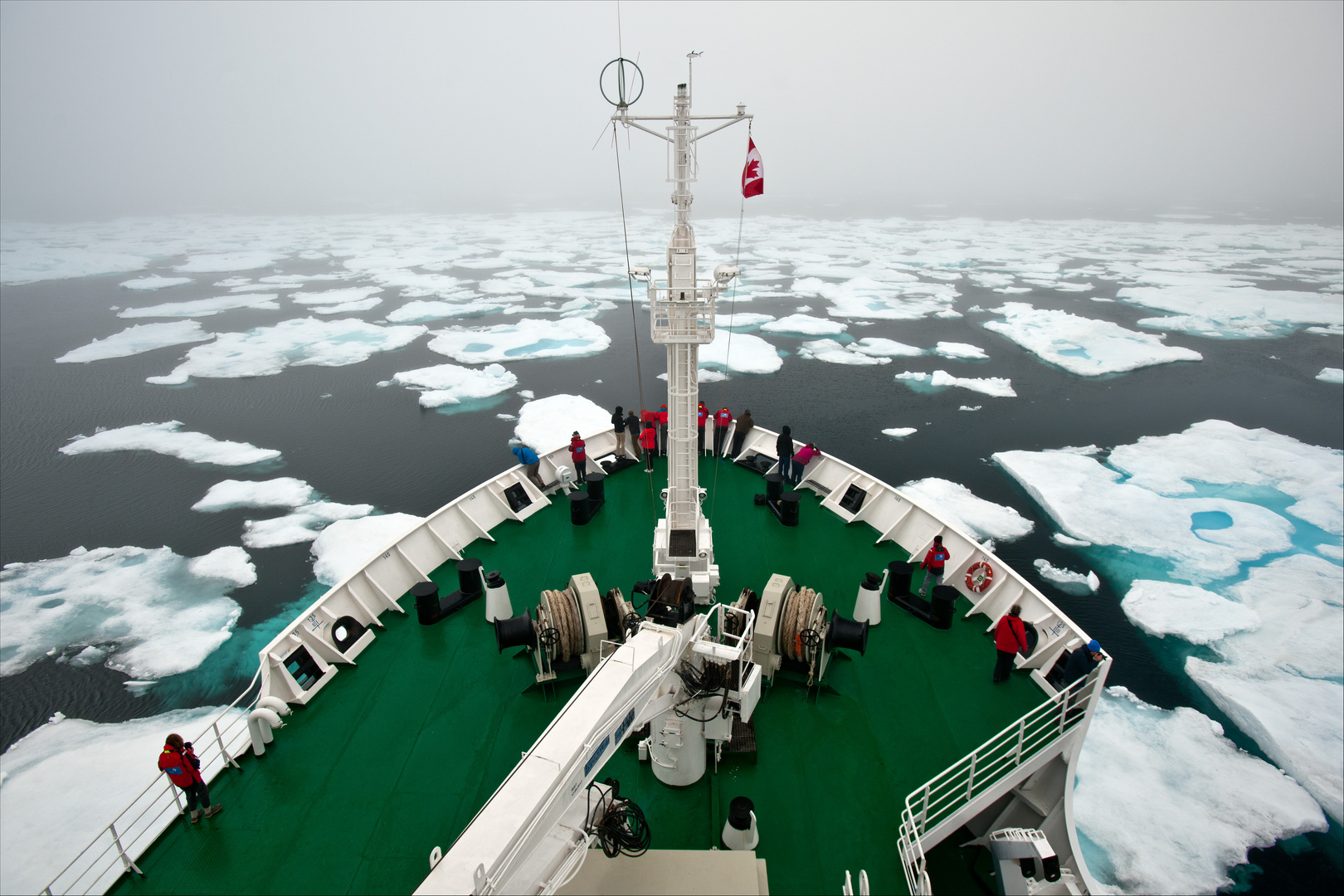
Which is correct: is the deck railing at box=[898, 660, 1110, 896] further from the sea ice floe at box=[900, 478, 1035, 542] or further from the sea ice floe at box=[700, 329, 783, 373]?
the sea ice floe at box=[700, 329, 783, 373]

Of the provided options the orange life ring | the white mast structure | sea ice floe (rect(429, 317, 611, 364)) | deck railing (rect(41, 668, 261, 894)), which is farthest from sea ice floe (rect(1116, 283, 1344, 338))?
deck railing (rect(41, 668, 261, 894))

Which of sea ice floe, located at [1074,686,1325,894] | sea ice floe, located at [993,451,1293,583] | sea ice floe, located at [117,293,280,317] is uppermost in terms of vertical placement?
sea ice floe, located at [117,293,280,317]

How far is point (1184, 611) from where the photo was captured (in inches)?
463

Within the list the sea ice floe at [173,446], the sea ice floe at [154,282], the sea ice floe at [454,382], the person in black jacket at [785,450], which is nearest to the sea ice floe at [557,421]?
the sea ice floe at [454,382]

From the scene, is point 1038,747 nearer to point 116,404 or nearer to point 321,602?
point 321,602

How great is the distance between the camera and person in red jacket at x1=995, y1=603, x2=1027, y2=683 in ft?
21.2

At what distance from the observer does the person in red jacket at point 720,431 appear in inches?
466

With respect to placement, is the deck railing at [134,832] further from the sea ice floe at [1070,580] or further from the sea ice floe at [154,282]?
the sea ice floe at [154,282]

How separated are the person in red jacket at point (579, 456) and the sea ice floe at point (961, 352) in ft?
67.3

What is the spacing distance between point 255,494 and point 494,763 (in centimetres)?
1411

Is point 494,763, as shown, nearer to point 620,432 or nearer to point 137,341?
point 620,432

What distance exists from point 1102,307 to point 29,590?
43240 mm

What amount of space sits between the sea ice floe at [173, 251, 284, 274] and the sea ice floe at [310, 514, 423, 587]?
166ft

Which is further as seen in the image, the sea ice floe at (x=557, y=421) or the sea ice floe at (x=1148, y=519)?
the sea ice floe at (x=557, y=421)
